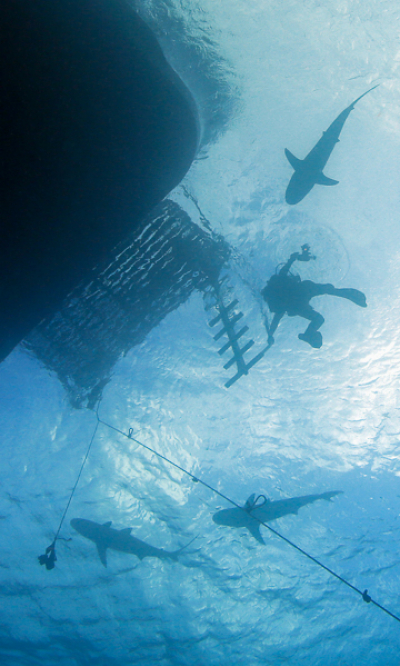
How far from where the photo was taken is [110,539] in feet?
44.6

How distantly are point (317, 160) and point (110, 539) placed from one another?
15.6m

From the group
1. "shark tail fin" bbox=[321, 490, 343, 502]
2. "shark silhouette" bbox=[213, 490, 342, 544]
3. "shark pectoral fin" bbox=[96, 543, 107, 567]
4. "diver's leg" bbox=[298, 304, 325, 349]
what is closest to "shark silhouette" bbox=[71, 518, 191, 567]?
"shark pectoral fin" bbox=[96, 543, 107, 567]

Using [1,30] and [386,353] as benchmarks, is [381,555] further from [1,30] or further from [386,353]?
[1,30]

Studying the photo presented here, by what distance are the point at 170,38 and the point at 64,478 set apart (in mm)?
14854

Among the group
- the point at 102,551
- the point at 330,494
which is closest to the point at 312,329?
the point at 330,494

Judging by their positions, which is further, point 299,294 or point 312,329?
point 299,294

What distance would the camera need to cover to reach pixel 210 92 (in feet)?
23.5

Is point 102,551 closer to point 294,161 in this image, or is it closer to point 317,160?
point 294,161

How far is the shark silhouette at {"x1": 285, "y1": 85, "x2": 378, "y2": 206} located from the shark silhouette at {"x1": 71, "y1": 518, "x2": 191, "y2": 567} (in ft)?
46.3

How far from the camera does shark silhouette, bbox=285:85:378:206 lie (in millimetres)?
7293

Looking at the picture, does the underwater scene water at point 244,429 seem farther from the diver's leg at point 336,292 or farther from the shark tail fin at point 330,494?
the diver's leg at point 336,292

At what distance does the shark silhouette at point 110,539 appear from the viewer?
13.4 m

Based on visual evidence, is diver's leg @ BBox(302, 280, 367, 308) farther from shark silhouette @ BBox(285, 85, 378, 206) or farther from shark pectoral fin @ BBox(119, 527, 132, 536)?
shark pectoral fin @ BBox(119, 527, 132, 536)

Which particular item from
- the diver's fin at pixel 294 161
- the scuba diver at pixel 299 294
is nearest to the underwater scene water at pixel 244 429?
the diver's fin at pixel 294 161
